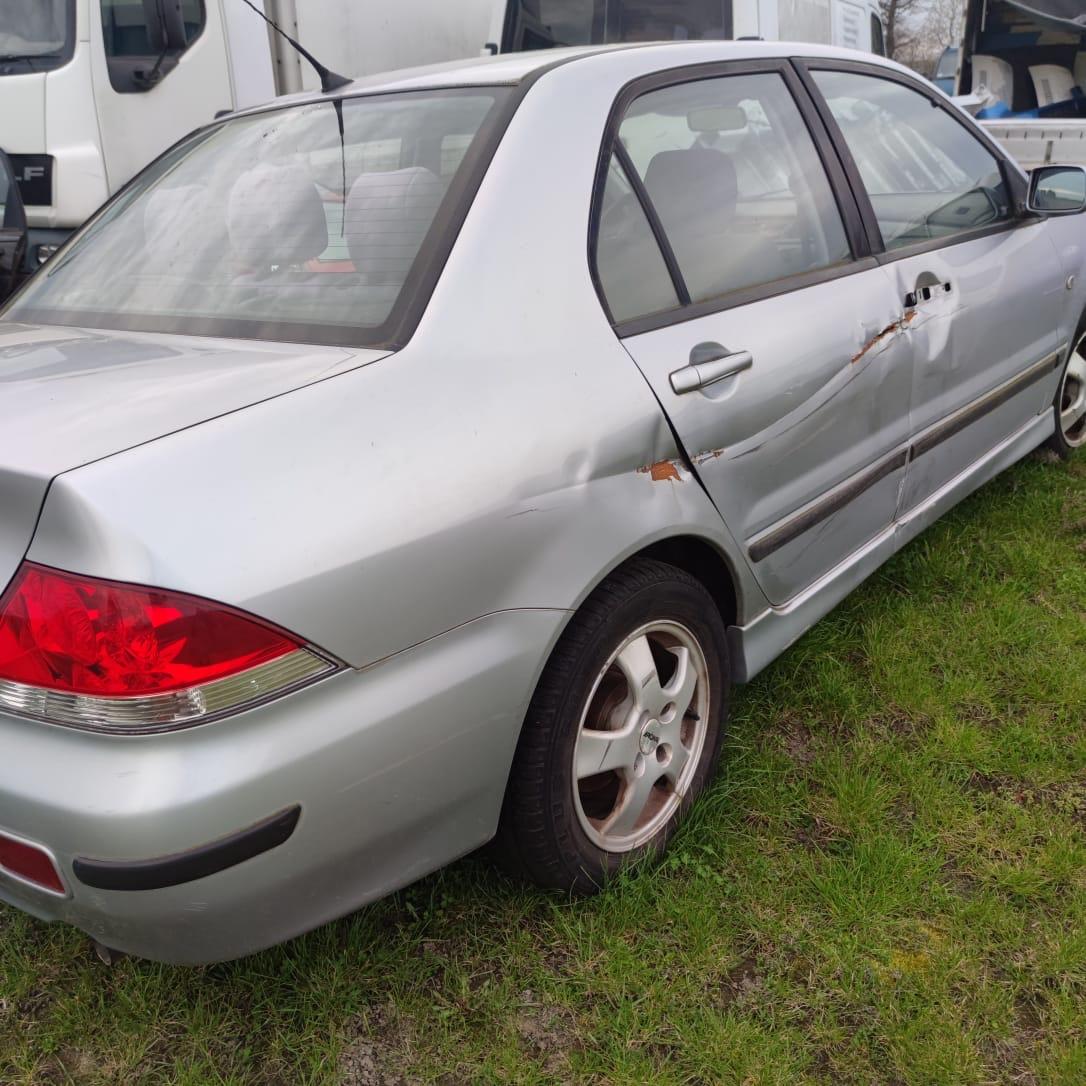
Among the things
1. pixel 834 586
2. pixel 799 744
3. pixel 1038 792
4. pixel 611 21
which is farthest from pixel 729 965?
pixel 611 21

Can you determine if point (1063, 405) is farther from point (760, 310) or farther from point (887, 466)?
point (760, 310)

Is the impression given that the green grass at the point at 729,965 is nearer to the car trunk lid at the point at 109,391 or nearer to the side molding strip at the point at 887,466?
the side molding strip at the point at 887,466

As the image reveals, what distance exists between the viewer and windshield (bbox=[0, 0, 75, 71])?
5363 mm

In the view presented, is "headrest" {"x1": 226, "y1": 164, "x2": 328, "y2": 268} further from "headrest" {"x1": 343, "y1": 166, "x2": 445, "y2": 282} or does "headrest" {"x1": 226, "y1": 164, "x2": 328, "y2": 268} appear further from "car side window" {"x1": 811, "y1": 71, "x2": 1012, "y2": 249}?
"car side window" {"x1": 811, "y1": 71, "x2": 1012, "y2": 249}

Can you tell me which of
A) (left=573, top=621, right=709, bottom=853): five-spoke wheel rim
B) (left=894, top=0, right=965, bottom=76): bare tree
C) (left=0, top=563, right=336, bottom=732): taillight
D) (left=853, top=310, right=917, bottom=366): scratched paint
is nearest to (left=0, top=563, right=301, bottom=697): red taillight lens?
(left=0, top=563, right=336, bottom=732): taillight

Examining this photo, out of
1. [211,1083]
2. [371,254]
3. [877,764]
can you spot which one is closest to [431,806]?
[211,1083]

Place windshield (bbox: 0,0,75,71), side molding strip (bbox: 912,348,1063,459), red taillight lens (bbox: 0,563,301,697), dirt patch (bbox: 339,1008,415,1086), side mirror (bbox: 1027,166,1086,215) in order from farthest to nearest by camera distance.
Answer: windshield (bbox: 0,0,75,71)
side mirror (bbox: 1027,166,1086,215)
side molding strip (bbox: 912,348,1063,459)
dirt patch (bbox: 339,1008,415,1086)
red taillight lens (bbox: 0,563,301,697)

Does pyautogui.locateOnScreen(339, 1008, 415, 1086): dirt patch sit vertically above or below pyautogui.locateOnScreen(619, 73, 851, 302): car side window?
below

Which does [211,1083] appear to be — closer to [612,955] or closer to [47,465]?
[612,955]

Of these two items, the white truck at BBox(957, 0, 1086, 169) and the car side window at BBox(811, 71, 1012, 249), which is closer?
the car side window at BBox(811, 71, 1012, 249)

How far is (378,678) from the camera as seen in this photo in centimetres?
154

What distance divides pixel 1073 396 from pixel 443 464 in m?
3.24

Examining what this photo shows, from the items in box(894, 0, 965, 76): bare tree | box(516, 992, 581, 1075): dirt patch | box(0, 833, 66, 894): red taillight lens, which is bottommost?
box(516, 992, 581, 1075): dirt patch

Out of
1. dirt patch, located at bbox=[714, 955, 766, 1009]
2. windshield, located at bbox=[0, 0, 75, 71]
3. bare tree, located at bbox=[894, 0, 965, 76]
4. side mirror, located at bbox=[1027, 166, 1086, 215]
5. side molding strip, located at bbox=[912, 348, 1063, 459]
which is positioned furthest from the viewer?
bare tree, located at bbox=[894, 0, 965, 76]
